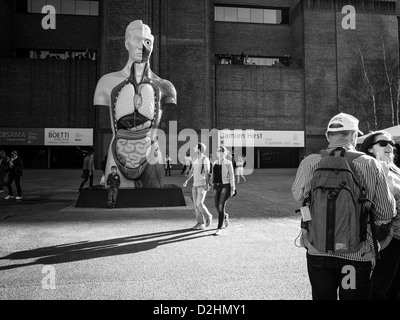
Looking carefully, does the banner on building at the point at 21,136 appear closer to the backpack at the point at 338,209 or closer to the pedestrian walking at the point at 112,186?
the pedestrian walking at the point at 112,186

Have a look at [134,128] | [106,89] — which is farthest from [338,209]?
[106,89]

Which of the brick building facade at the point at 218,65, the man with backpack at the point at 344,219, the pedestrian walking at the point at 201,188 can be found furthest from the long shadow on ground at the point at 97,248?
the brick building facade at the point at 218,65

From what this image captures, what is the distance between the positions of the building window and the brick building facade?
0.15 meters

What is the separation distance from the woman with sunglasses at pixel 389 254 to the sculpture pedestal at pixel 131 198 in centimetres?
742

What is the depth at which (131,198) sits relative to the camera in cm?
981

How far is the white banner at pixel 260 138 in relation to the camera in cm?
3209

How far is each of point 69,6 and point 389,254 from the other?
121 ft

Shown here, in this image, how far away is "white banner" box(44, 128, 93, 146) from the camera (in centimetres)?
3080

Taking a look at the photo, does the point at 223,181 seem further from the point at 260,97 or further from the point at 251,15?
the point at 251,15

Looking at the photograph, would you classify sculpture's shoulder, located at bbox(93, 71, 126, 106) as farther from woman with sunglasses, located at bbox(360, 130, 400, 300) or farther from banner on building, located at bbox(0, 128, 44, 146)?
banner on building, located at bbox(0, 128, 44, 146)

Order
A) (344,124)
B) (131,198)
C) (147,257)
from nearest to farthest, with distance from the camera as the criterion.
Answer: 1. (344,124)
2. (147,257)
3. (131,198)

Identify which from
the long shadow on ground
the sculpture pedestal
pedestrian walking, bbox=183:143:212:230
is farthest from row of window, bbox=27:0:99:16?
the long shadow on ground

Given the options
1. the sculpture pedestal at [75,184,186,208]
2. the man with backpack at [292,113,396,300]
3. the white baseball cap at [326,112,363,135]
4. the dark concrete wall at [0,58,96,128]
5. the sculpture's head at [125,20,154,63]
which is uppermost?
the dark concrete wall at [0,58,96,128]

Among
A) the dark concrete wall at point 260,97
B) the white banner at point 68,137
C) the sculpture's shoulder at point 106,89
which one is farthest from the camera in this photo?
the dark concrete wall at point 260,97
